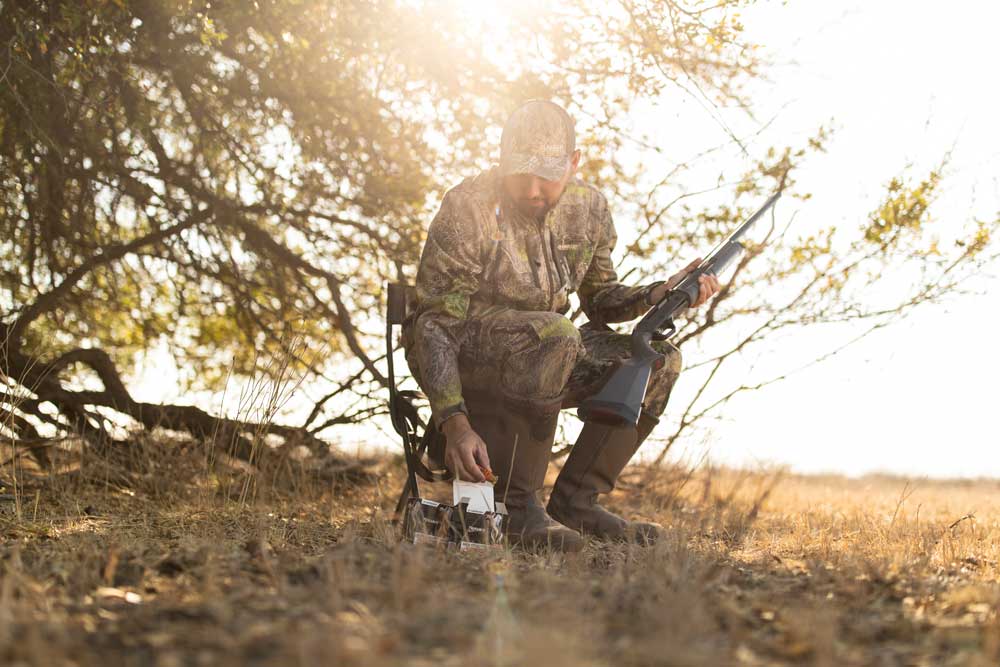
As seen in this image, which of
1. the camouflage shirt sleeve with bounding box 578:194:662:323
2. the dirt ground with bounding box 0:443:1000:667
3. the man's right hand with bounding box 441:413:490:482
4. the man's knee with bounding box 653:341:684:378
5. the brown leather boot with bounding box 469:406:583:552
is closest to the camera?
the dirt ground with bounding box 0:443:1000:667

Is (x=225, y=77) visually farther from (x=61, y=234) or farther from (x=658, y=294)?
(x=658, y=294)

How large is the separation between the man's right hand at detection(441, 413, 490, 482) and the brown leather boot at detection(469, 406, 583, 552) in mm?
229

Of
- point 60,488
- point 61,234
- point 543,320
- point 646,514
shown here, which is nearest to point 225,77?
point 61,234

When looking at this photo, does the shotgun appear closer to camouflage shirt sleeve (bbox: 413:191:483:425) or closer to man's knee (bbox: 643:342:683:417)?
man's knee (bbox: 643:342:683:417)

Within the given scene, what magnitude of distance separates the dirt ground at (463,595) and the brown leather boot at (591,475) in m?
0.28

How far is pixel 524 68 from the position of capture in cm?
574

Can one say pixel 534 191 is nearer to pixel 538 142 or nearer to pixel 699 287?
pixel 538 142

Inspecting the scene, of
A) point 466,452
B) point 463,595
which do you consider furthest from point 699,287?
point 463,595

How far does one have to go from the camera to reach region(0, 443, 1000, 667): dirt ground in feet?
6.62

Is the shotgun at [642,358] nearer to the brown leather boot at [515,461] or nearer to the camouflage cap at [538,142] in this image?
the brown leather boot at [515,461]

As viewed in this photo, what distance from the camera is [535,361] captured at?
12.9 ft

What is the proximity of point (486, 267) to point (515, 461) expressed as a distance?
78 cm

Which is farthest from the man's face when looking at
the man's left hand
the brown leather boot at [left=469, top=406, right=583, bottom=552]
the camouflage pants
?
the brown leather boot at [left=469, top=406, right=583, bottom=552]

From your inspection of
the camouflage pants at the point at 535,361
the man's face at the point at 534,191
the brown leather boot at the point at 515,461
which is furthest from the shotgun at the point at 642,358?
the man's face at the point at 534,191
